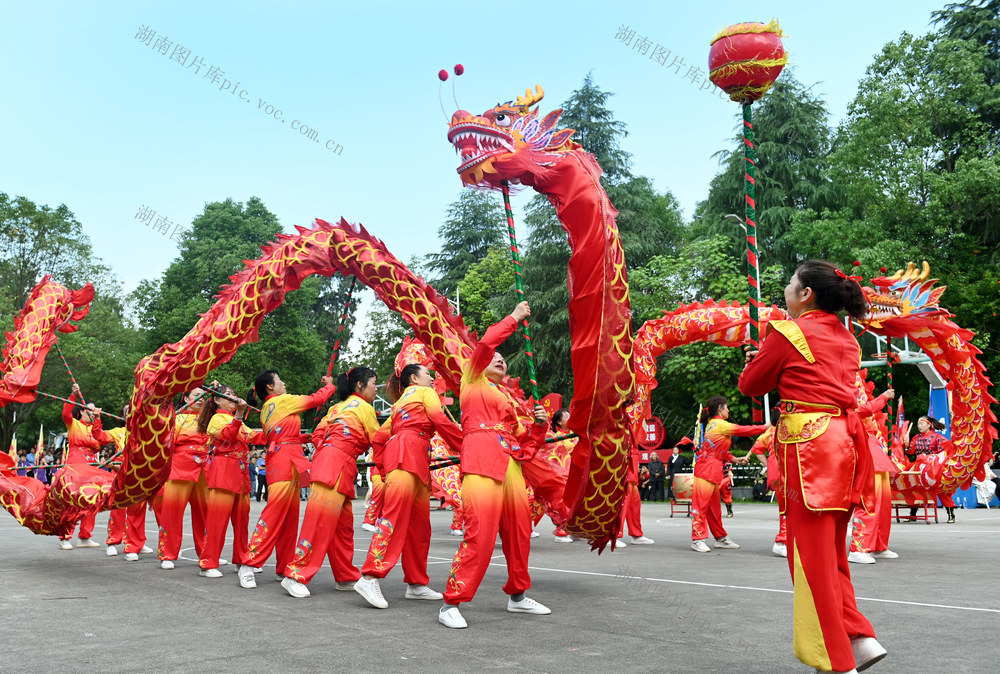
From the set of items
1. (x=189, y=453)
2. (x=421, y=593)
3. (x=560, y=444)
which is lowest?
(x=421, y=593)

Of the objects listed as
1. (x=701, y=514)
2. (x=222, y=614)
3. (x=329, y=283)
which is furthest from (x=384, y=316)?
(x=222, y=614)

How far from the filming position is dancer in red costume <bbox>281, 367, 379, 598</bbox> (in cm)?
691

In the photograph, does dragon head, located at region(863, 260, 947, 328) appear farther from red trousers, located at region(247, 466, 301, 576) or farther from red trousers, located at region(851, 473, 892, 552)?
red trousers, located at region(247, 466, 301, 576)

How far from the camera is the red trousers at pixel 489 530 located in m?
5.64

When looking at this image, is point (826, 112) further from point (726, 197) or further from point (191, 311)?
point (191, 311)

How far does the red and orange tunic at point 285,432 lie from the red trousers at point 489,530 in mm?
2079

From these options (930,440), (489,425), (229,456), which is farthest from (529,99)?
(930,440)

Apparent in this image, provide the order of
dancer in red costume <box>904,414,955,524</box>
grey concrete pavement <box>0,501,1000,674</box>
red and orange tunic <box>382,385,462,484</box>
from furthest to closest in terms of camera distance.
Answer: dancer in red costume <box>904,414,955,524</box>, red and orange tunic <box>382,385,462,484</box>, grey concrete pavement <box>0,501,1000,674</box>

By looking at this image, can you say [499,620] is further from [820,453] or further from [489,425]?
[820,453]

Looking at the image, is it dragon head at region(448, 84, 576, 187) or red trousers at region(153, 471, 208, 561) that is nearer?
dragon head at region(448, 84, 576, 187)

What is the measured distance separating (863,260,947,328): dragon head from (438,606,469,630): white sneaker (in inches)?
259

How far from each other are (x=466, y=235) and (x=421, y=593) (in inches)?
1404

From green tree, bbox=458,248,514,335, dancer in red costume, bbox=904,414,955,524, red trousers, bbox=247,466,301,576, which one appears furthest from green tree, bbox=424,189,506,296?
red trousers, bbox=247,466,301,576

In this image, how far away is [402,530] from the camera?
21.5 feet
